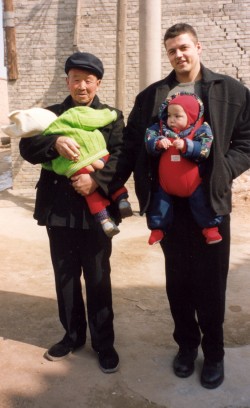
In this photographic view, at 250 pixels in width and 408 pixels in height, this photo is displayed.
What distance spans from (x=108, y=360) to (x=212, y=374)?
603 millimetres

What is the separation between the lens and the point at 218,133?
2172 mm

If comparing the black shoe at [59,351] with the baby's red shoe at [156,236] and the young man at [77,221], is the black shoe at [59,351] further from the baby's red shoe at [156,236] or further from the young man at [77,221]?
the baby's red shoe at [156,236]

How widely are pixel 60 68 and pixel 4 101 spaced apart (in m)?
16.1

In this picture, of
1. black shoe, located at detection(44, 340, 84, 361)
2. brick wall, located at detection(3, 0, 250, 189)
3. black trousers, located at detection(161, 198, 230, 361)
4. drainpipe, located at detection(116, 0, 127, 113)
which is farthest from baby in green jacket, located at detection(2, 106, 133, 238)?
brick wall, located at detection(3, 0, 250, 189)

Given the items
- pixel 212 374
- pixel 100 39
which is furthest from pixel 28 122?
pixel 100 39

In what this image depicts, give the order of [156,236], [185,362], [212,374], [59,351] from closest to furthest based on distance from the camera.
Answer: [156,236] → [212,374] → [185,362] → [59,351]

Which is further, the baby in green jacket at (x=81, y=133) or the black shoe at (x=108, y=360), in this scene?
the black shoe at (x=108, y=360)

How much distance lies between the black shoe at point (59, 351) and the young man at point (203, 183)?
2.23ft

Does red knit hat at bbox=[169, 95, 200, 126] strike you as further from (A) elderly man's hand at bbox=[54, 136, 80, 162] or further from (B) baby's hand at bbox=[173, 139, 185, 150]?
(A) elderly man's hand at bbox=[54, 136, 80, 162]

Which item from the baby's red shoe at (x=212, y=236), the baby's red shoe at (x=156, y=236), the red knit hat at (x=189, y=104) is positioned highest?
the red knit hat at (x=189, y=104)

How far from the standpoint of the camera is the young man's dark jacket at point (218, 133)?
2.17 meters

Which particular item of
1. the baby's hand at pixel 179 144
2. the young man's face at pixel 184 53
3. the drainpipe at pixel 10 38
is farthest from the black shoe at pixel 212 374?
the drainpipe at pixel 10 38

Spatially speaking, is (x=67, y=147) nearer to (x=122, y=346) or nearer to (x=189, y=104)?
(x=189, y=104)

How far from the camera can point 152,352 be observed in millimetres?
2850
